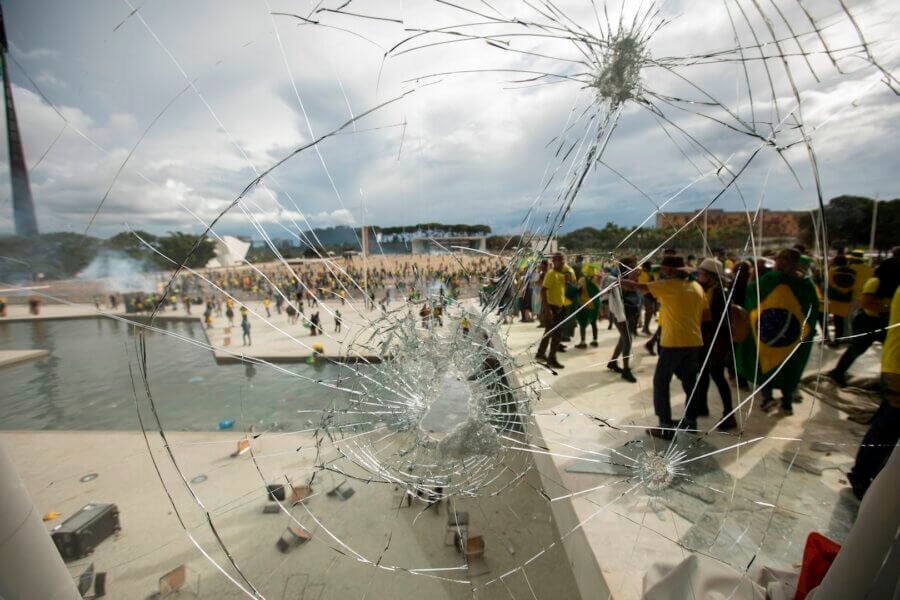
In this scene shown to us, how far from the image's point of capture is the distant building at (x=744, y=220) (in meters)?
1.47

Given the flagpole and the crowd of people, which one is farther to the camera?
the crowd of people

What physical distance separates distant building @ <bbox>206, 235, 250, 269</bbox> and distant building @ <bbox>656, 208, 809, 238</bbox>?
2.26 m

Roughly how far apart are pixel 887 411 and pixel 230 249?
3.53 meters

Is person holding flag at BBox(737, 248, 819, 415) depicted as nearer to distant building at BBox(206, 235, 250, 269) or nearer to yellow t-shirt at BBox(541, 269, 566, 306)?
yellow t-shirt at BBox(541, 269, 566, 306)

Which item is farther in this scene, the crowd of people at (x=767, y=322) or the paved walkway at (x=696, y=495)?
the crowd of people at (x=767, y=322)

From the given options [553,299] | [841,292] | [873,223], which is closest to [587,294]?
[553,299]

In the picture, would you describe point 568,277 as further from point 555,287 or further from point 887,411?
point 887,411

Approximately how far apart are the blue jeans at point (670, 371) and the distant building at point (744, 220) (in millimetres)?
1134

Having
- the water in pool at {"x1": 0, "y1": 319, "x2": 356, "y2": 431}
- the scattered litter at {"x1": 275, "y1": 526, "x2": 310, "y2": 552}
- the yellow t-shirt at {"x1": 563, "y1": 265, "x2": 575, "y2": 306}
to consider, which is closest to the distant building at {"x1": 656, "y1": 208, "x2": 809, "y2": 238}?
the water in pool at {"x1": 0, "y1": 319, "x2": 356, "y2": 431}

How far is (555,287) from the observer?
3.99 metres

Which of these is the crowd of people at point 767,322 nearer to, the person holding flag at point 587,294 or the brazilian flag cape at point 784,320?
the brazilian flag cape at point 784,320

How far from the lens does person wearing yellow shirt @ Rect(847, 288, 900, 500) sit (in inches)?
64.3

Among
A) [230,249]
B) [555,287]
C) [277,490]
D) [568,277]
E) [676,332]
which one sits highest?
[230,249]

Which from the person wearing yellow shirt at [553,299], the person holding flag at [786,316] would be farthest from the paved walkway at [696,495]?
the person wearing yellow shirt at [553,299]
